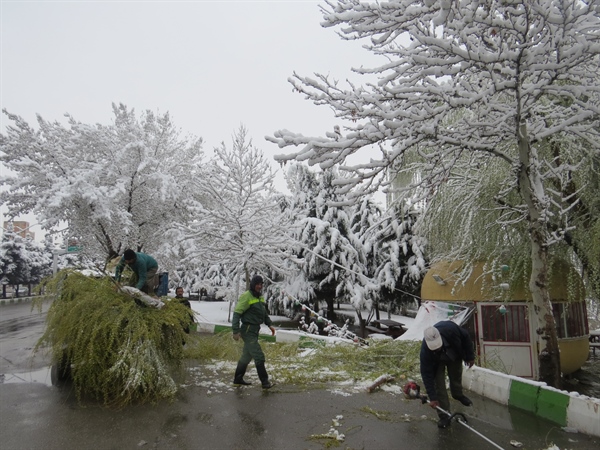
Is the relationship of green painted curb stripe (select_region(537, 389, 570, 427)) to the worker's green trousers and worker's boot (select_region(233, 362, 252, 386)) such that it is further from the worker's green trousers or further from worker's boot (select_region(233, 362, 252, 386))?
worker's boot (select_region(233, 362, 252, 386))

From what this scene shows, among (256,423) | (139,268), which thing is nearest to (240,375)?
(256,423)

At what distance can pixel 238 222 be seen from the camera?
15805mm

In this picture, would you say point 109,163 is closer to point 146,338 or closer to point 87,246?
point 87,246

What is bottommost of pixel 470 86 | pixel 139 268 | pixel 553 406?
pixel 553 406

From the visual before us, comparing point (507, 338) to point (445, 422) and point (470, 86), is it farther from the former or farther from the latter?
point (470, 86)

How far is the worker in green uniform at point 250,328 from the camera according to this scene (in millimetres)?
6719

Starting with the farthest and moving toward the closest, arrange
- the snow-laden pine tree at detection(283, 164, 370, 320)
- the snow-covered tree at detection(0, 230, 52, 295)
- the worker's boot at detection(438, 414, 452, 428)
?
the snow-covered tree at detection(0, 230, 52, 295) → the snow-laden pine tree at detection(283, 164, 370, 320) → the worker's boot at detection(438, 414, 452, 428)

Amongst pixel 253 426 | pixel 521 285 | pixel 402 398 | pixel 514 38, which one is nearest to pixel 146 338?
pixel 253 426

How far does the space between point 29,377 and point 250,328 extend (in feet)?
12.6

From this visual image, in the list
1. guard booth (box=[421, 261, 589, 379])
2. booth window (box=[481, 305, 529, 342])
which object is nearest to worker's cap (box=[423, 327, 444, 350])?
guard booth (box=[421, 261, 589, 379])

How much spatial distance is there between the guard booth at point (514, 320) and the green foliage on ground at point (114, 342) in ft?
19.8

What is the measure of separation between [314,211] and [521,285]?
1460 cm

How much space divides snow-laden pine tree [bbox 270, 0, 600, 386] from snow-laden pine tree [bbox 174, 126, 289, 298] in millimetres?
9804

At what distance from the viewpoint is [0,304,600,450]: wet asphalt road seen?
15.0 feet
